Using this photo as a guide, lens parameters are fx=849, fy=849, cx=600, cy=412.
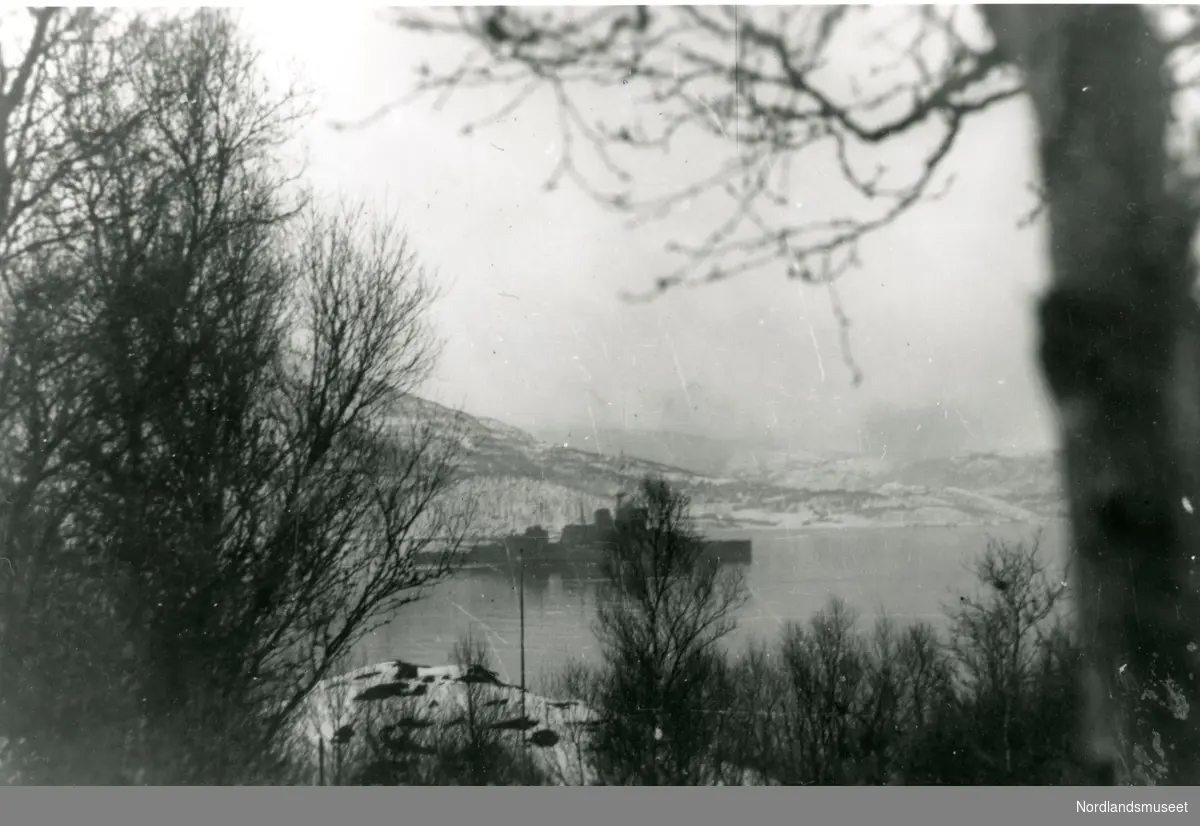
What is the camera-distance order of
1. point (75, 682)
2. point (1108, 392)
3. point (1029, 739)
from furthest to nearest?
point (75, 682) < point (1029, 739) < point (1108, 392)

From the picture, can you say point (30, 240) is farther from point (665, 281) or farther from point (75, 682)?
point (665, 281)

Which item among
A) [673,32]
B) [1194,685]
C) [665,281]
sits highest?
[673,32]

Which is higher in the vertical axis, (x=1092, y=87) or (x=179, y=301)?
(x=1092, y=87)

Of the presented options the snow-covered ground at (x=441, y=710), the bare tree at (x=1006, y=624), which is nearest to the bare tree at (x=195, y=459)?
the snow-covered ground at (x=441, y=710)

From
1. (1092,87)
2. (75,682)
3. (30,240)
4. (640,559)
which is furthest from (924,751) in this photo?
(30,240)

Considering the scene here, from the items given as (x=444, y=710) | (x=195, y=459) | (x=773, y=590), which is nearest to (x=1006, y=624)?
(x=773, y=590)

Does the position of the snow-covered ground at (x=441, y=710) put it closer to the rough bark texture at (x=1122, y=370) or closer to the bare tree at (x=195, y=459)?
the bare tree at (x=195, y=459)

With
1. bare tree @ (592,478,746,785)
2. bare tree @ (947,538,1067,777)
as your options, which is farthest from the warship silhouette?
bare tree @ (947,538,1067,777)
